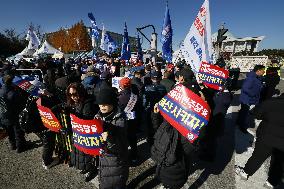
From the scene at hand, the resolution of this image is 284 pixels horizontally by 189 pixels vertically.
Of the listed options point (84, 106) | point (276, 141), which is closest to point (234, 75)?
point (276, 141)

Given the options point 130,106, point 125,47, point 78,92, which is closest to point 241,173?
point 130,106

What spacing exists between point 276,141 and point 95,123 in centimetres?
290

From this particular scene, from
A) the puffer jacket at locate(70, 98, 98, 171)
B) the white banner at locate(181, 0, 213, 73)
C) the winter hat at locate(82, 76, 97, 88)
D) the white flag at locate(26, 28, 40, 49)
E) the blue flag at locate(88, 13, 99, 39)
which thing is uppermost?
the blue flag at locate(88, 13, 99, 39)

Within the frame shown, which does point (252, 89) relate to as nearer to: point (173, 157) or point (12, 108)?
point (173, 157)

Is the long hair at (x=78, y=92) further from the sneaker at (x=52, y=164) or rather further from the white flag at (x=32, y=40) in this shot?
the white flag at (x=32, y=40)

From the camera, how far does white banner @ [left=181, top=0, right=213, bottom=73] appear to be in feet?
16.6

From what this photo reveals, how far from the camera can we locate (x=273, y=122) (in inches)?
143

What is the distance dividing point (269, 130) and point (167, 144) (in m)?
1.87

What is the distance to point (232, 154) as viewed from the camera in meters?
5.42

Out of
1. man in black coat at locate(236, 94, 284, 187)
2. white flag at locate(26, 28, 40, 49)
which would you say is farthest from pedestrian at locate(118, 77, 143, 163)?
white flag at locate(26, 28, 40, 49)

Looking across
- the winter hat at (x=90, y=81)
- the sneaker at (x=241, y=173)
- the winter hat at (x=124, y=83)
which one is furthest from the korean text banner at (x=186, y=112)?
the winter hat at (x=90, y=81)

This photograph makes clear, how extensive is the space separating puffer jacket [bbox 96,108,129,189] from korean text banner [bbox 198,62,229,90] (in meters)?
3.07

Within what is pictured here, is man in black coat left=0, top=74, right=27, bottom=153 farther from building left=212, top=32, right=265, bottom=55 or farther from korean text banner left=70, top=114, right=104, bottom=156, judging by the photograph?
building left=212, top=32, right=265, bottom=55

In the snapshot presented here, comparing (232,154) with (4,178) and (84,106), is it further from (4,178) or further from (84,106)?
(4,178)
